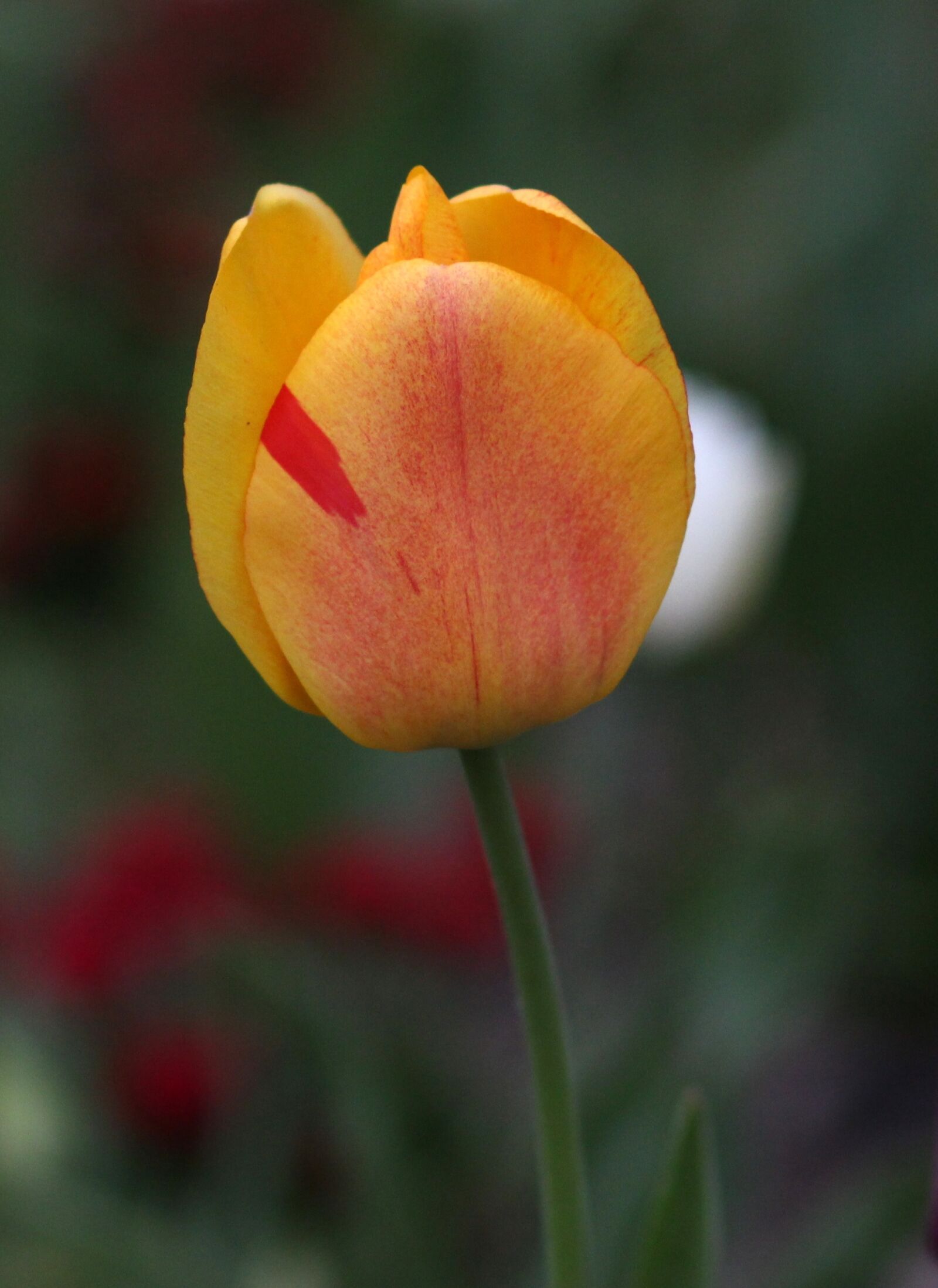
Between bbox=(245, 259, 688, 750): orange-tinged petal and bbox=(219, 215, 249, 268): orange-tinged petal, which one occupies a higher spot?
bbox=(219, 215, 249, 268): orange-tinged petal

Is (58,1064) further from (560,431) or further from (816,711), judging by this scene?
(816,711)

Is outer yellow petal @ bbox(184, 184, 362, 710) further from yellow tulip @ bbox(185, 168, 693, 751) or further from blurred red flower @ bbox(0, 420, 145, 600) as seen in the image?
blurred red flower @ bbox(0, 420, 145, 600)

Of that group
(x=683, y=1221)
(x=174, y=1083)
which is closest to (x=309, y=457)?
A: (x=683, y=1221)

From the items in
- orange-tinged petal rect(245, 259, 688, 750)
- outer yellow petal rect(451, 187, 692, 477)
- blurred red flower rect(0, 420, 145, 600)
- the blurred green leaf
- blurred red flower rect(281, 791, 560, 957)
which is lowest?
the blurred green leaf

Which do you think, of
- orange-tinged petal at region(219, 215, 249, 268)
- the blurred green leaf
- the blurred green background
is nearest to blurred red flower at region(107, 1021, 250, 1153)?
the blurred green background

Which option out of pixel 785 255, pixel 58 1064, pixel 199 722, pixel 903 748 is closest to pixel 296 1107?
pixel 58 1064

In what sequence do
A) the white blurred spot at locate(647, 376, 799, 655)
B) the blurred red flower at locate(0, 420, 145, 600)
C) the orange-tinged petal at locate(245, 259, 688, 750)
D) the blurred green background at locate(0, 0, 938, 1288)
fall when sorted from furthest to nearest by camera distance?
the blurred red flower at locate(0, 420, 145, 600), the white blurred spot at locate(647, 376, 799, 655), the blurred green background at locate(0, 0, 938, 1288), the orange-tinged petal at locate(245, 259, 688, 750)
